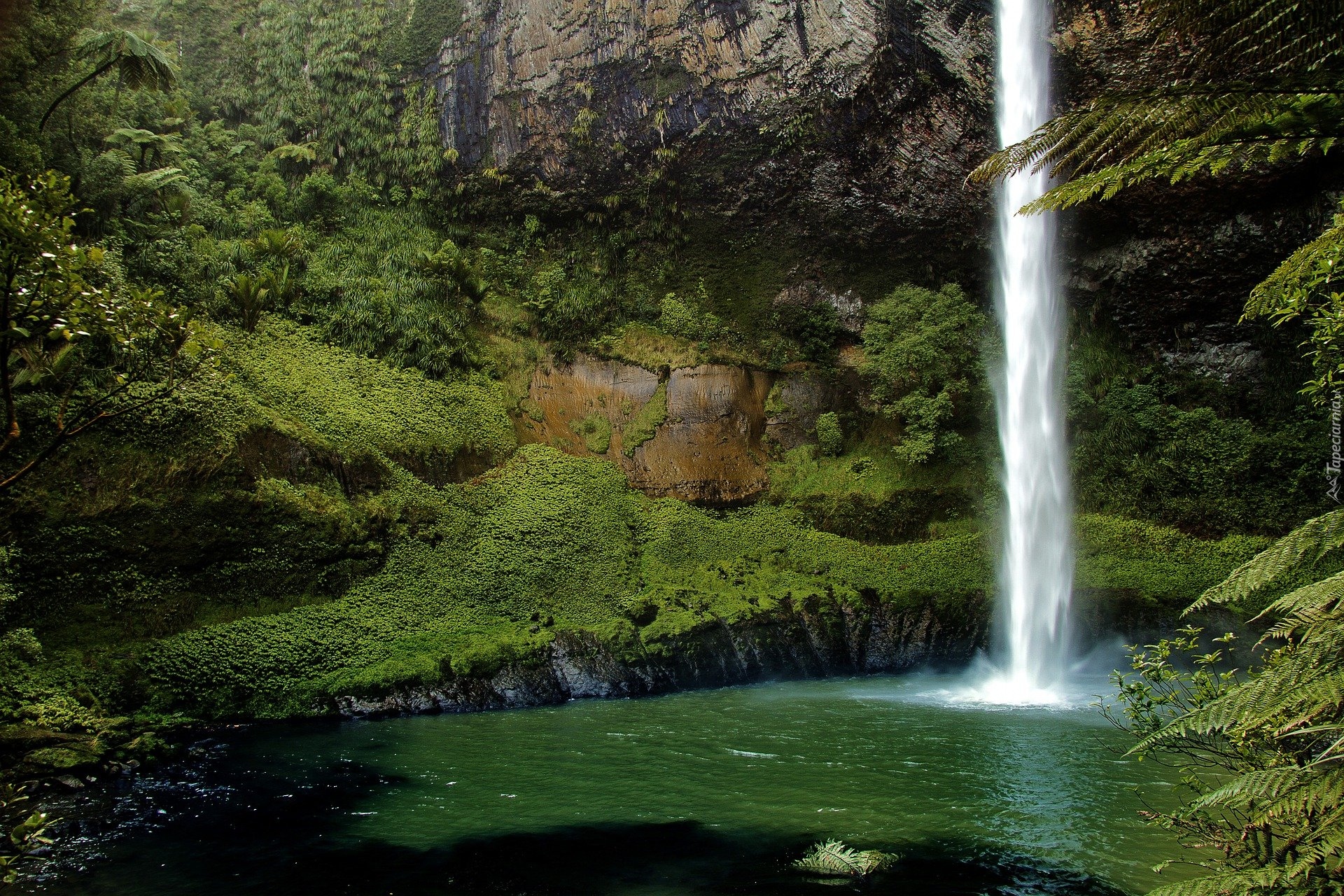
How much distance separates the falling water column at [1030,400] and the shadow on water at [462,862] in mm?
7754

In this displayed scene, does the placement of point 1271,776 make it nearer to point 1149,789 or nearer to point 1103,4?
point 1149,789

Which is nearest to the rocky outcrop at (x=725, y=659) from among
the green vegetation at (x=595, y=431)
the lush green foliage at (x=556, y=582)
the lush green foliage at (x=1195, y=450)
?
the lush green foliage at (x=556, y=582)

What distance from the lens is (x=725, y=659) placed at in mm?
13203

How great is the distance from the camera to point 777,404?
1777 centimetres

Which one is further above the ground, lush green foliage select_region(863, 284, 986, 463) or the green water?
lush green foliage select_region(863, 284, 986, 463)

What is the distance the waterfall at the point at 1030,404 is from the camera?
46.0ft

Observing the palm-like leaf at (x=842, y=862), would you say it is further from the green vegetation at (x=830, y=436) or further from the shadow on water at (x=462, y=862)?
the green vegetation at (x=830, y=436)

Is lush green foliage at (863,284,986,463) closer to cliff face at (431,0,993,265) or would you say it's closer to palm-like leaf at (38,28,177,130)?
cliff face at (431,0,993,265)

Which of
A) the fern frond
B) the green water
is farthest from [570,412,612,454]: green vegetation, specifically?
the fern frond

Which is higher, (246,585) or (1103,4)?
(1103,4)

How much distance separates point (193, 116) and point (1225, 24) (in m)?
21.4

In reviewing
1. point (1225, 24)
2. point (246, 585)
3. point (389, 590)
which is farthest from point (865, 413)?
point (1225, 24)

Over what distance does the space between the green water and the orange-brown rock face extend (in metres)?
6.28

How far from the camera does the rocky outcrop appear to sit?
37.9 feet
